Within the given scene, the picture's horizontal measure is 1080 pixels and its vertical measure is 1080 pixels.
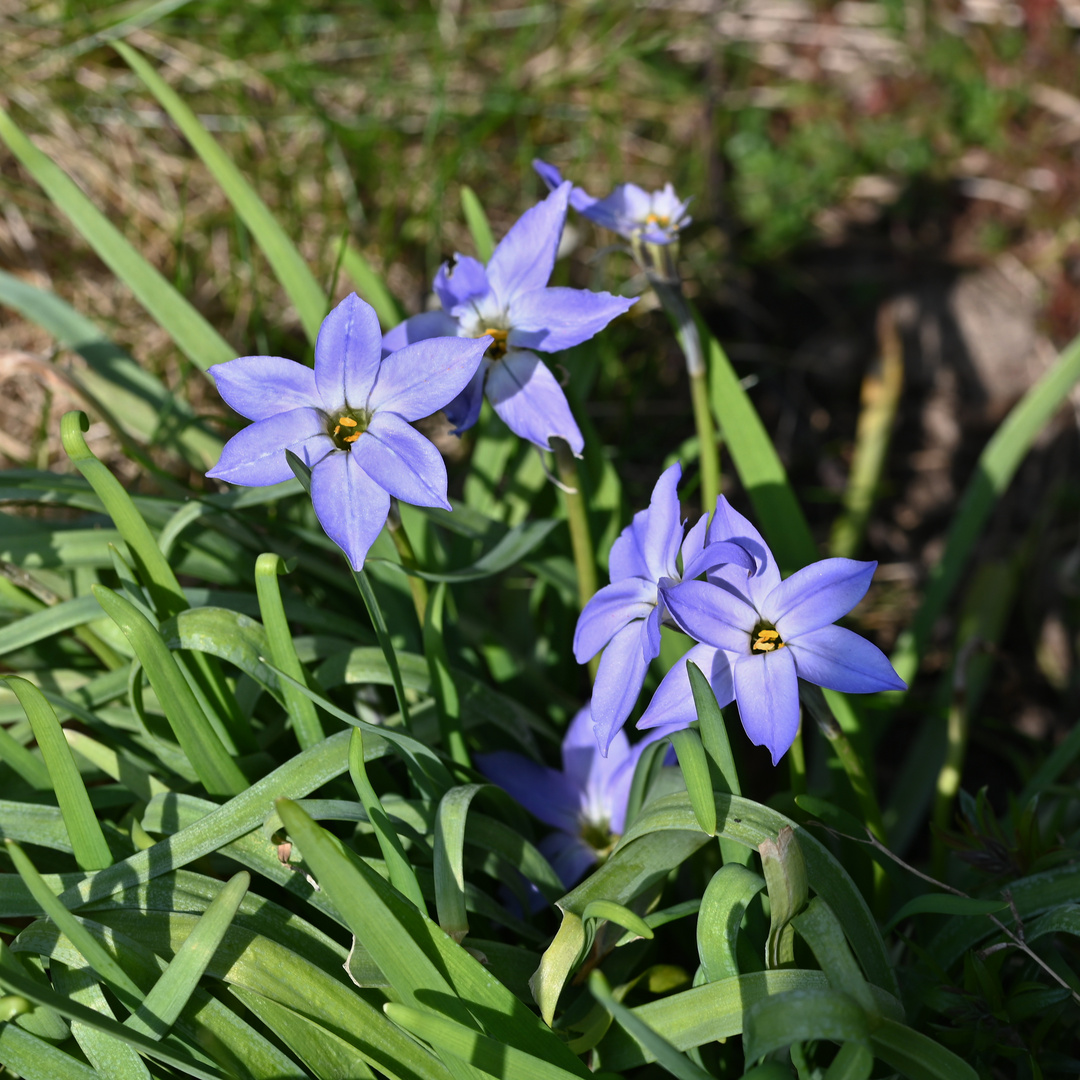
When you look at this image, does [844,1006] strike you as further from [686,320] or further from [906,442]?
[906,442]

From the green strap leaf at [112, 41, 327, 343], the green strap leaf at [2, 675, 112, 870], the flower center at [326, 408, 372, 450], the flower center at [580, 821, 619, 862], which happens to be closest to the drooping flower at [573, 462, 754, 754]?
the flower center at [326, 408, 372, 450]

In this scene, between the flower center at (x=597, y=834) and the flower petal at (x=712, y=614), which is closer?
the flower petal at (x=712, y=614)

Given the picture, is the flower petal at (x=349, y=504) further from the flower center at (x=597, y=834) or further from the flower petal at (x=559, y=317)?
the flower center at (x=597, y=834)

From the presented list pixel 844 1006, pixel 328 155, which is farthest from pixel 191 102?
pixel 844 1006

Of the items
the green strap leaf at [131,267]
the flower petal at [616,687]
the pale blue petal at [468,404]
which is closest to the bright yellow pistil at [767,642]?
the flower petal at [616,687]

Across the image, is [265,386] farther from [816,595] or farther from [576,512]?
[816,595]

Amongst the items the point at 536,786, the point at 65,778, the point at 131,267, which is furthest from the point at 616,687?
the point at 131,267
